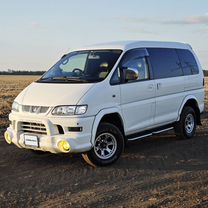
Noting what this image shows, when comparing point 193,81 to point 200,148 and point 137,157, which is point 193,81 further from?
point 137,157

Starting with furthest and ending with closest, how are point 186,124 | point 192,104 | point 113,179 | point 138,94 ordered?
point 192,104 < point 186,124 < point 138,94 < point 113,179

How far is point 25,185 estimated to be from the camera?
19.6ft

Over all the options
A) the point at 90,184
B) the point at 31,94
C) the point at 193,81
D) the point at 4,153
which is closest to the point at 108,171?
the point at 90,184

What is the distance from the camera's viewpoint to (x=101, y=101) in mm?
6918

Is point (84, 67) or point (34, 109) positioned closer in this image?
point (34, 109)

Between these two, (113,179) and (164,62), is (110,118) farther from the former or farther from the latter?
(164,62)

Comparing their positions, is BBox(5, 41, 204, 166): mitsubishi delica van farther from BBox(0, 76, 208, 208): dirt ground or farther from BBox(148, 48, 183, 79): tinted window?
BBox(0, 76, 208, 208): dirt ground

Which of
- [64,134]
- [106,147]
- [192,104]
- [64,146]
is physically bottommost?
[106,147]

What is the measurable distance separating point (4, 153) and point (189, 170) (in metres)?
3.45

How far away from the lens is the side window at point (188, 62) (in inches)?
372

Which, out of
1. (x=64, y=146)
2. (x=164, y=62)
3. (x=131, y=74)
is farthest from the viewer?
(x=164, y=62)

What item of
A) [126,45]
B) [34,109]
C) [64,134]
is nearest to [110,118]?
[64,134]

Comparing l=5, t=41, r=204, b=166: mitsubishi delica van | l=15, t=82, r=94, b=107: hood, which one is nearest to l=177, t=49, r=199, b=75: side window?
l=5, t=41, r=204, b=166: mitsubishi delica van

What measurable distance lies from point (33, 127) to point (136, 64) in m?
2.29
